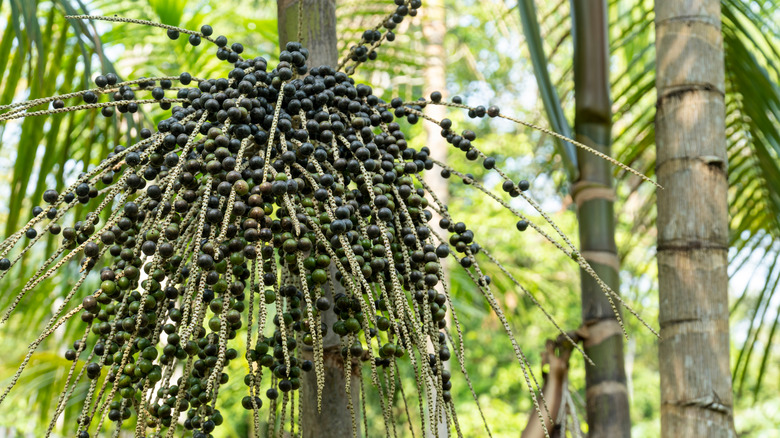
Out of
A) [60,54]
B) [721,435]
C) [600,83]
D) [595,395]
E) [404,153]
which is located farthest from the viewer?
[60,54]

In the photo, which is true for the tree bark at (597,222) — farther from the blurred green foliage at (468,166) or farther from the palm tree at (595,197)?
the blurred green foliage at (468,166)

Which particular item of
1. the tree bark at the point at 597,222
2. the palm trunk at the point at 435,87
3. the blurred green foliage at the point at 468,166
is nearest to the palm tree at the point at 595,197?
the tree bark at the point at 597,222

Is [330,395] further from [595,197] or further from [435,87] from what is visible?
[435,87]

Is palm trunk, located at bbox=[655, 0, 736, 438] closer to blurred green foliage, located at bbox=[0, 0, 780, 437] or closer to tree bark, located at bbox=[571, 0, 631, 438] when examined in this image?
tree bark, located at bbox=[571, 0, 631, 438]

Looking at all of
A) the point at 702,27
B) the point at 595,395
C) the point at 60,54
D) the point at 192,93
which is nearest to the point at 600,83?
the point at 702,27

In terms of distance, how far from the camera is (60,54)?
172cm

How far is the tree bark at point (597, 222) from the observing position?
1.34 m

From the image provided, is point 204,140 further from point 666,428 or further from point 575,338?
point 666,428

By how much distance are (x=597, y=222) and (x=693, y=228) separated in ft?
0.62

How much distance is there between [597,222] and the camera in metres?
1.42

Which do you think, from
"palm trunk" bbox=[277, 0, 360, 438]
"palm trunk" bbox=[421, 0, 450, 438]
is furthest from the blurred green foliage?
"palm trunk" bbox=[277, 0, 360, 438]

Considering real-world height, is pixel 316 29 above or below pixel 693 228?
above

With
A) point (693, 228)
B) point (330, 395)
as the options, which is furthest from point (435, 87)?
point (330, 395)

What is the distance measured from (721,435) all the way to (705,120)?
572 millimetres
